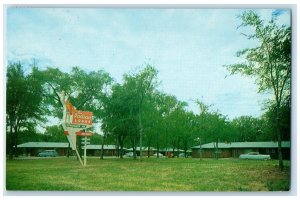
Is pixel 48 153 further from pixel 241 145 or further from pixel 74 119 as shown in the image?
pixel 241 145

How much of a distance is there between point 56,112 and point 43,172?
1.27 meters

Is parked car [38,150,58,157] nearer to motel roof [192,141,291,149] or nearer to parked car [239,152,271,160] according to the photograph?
motel roof [192,141,291,149]

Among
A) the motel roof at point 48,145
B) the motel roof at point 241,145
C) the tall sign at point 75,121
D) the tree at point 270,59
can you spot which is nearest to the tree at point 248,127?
the motel roof at point 241,145

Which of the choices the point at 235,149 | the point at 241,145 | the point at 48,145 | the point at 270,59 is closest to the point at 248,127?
the point at 241,145

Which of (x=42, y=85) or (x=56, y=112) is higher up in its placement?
(x=42, y=85)

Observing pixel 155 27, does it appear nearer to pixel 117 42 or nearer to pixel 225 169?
pixel 117 42

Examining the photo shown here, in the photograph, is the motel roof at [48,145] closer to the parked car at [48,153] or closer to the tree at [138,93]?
the parked car at [48,153]

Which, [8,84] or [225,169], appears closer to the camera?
[8,84]

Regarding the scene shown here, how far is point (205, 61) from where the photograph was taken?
8930mm

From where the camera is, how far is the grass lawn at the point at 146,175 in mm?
8719

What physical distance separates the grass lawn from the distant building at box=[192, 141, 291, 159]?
13 centimetres
